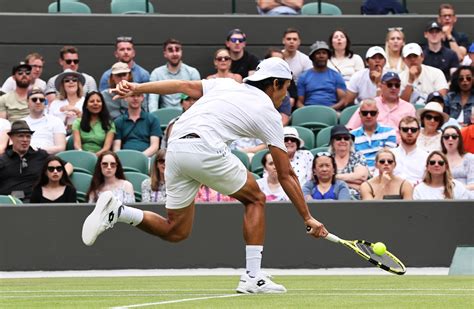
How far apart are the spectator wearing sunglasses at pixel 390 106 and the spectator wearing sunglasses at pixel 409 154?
99cm

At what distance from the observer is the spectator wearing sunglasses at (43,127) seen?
1600 centimetres

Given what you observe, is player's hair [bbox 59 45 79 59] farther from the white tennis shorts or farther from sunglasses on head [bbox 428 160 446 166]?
the white tennis shorts

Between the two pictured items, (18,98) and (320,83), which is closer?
(18,98)

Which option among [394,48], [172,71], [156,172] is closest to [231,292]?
[156,172]

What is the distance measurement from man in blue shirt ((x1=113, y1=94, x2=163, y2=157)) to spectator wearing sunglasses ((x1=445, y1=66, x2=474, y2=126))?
157 inches

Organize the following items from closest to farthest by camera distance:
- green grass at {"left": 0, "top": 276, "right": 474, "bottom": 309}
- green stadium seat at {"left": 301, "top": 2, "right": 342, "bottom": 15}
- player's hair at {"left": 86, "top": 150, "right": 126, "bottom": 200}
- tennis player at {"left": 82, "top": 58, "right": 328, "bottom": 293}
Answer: green grass at {"left": 0, "top": 276, "right": 474, "bottom": 309}
tennis player at {"left": 82, "top": 58, "right": 328, "bottom": 293}
player's hair at {"left": 86, "top": 150, "right": 126, "bottom": 200}
green stadium seat at {"left": 301, "top": 2, "right": 342, "bottom": 15}

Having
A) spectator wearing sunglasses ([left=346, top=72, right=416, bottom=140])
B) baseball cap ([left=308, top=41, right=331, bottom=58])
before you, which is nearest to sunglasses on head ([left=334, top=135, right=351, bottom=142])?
spectator wearing sunglasses ([left=346, top=72, right=416, bottom=140])

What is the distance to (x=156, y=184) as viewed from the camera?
1476 cm

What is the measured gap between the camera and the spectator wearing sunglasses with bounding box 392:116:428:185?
15320 mm

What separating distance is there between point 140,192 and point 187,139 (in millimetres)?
5614

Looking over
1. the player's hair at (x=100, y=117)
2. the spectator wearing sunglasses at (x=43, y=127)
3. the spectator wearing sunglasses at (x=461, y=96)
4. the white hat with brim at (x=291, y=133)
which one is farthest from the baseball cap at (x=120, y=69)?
the spectator wearing sunglasses at (x=461, y=96)

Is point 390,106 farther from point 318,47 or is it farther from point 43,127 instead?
point 43,127

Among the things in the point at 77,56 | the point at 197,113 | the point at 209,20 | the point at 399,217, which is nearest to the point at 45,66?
the point at 77,56

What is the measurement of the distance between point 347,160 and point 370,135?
0.76m
